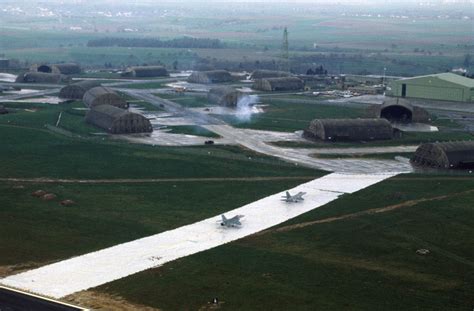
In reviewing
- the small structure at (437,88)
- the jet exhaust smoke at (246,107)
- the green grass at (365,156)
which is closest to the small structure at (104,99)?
the jet exhaust smoke at (246,107)

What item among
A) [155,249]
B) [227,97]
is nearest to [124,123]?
[227,97]

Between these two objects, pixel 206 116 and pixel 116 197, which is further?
pixel 206 116

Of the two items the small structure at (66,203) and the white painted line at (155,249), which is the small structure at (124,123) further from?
the small structure at (66,203)

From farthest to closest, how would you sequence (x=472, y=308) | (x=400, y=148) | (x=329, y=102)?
(x=329, y=102), (x=400, y=148), (x=472, y=308)

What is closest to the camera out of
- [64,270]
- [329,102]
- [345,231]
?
[64,270]

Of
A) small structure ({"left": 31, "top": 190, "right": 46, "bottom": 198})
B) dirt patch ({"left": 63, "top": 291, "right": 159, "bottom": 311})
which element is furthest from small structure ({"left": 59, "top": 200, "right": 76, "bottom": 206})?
dirt patch ({"left": 63, "top": 291, "right": 159, "bottom": 311})

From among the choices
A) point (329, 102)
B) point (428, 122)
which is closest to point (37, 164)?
point (428, 122)

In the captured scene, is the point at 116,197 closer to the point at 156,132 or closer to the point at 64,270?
the point at 64,270

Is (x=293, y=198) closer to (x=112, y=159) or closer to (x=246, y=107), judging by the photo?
(x=112, y=159)
